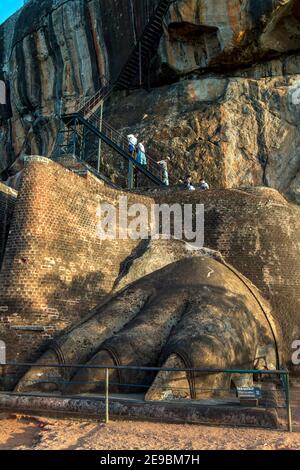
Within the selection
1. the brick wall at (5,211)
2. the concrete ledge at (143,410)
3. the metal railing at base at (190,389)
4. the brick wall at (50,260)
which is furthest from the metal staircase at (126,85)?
the concrete ledge at (143,410)

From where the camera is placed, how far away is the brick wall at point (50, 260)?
12.8 meters

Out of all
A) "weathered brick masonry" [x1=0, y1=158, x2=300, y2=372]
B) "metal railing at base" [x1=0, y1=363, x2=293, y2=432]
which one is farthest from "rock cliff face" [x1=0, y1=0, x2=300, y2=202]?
"metal railing at base" [x1=0, y1=363, x2=293, y2=432]

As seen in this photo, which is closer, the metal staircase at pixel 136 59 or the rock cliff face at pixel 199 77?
the rock cliff face at pixel 199 77

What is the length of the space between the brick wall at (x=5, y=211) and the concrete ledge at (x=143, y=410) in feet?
23.3

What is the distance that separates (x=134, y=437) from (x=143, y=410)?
1.20 meters

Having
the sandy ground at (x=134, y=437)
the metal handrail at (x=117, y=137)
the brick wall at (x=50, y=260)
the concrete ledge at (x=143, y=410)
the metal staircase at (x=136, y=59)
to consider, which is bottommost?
the sandy ground at (x=134, y=437)

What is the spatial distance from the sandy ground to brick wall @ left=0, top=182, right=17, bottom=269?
8.33m

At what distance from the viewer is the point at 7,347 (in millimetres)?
12625

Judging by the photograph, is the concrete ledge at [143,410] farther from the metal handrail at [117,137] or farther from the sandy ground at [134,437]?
the metal handrail at [117,137]

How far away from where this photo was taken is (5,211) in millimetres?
16562

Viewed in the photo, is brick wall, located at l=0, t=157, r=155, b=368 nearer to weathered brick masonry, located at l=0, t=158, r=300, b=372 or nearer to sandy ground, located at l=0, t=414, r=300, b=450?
weathered brick masonry, located at l=0, t=158, r=300, b=372

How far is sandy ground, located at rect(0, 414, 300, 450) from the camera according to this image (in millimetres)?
6992

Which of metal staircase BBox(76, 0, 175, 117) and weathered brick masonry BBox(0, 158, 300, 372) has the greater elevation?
metal staircase BBox(76, 0, 175, 117)

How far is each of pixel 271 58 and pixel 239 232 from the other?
1470cm
